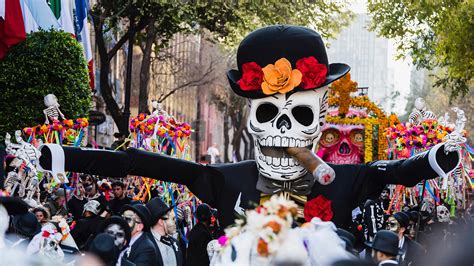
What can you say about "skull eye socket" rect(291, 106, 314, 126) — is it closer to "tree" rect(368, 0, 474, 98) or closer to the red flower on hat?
the red flower on hat

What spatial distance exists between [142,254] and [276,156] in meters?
1.45

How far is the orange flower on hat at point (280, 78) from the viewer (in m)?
10.1

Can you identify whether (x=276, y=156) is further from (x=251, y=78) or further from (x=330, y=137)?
(x=330, y=137)

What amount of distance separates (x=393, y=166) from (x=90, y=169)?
2.62 metres

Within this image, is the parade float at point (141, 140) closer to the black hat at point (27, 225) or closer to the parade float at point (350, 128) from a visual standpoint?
the black hat at point (27, 225)

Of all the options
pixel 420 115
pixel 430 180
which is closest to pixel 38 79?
pixel 420 115

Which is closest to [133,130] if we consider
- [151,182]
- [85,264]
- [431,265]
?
[151,182]

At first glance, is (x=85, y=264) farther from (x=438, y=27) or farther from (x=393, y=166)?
(x=438, y=27)

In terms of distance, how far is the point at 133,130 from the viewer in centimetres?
1630

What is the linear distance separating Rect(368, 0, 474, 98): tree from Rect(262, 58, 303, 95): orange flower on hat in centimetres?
1424

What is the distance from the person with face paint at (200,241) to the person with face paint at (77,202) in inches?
82.9

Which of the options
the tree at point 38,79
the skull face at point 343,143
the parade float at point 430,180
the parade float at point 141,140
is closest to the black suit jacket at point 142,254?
the parade float at point 141,140

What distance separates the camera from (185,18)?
25.4 m

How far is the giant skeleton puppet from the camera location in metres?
9.89
